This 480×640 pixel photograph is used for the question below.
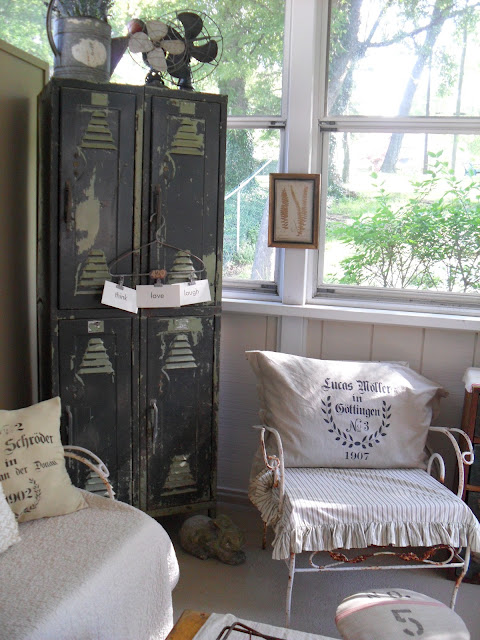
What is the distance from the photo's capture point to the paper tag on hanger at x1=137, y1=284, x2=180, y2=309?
269 centimetres

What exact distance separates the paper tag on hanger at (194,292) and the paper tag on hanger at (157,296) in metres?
0.03

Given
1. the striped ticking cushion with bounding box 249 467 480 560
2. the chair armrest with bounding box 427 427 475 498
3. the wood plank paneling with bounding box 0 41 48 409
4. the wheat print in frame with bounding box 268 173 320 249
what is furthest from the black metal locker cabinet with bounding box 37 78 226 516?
the chair armrest with bounding box 427 427 475 498

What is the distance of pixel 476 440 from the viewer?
8.77ft

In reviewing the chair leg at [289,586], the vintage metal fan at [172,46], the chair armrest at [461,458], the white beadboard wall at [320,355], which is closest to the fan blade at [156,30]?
the vintage metal fan at [172,46]

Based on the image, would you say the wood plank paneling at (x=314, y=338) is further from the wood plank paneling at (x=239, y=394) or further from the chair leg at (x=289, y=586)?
the chair leg at (x=289, y=586)

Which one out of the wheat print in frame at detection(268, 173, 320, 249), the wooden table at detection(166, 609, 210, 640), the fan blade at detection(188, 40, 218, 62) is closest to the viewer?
the wooden table at detection(166, 609, 210, 640)

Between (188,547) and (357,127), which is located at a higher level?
(357,127)

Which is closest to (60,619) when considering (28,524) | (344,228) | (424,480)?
(28,524)

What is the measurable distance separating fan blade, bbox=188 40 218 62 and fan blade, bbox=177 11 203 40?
5cm

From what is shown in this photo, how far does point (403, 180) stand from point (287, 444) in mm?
1315

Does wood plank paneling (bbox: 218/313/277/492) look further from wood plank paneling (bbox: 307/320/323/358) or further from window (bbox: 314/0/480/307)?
window (bbox: 314/0/480/307)

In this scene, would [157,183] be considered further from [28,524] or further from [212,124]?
[28,524]

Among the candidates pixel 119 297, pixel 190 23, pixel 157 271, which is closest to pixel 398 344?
pixel 157 271

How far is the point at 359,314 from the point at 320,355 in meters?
0.29
